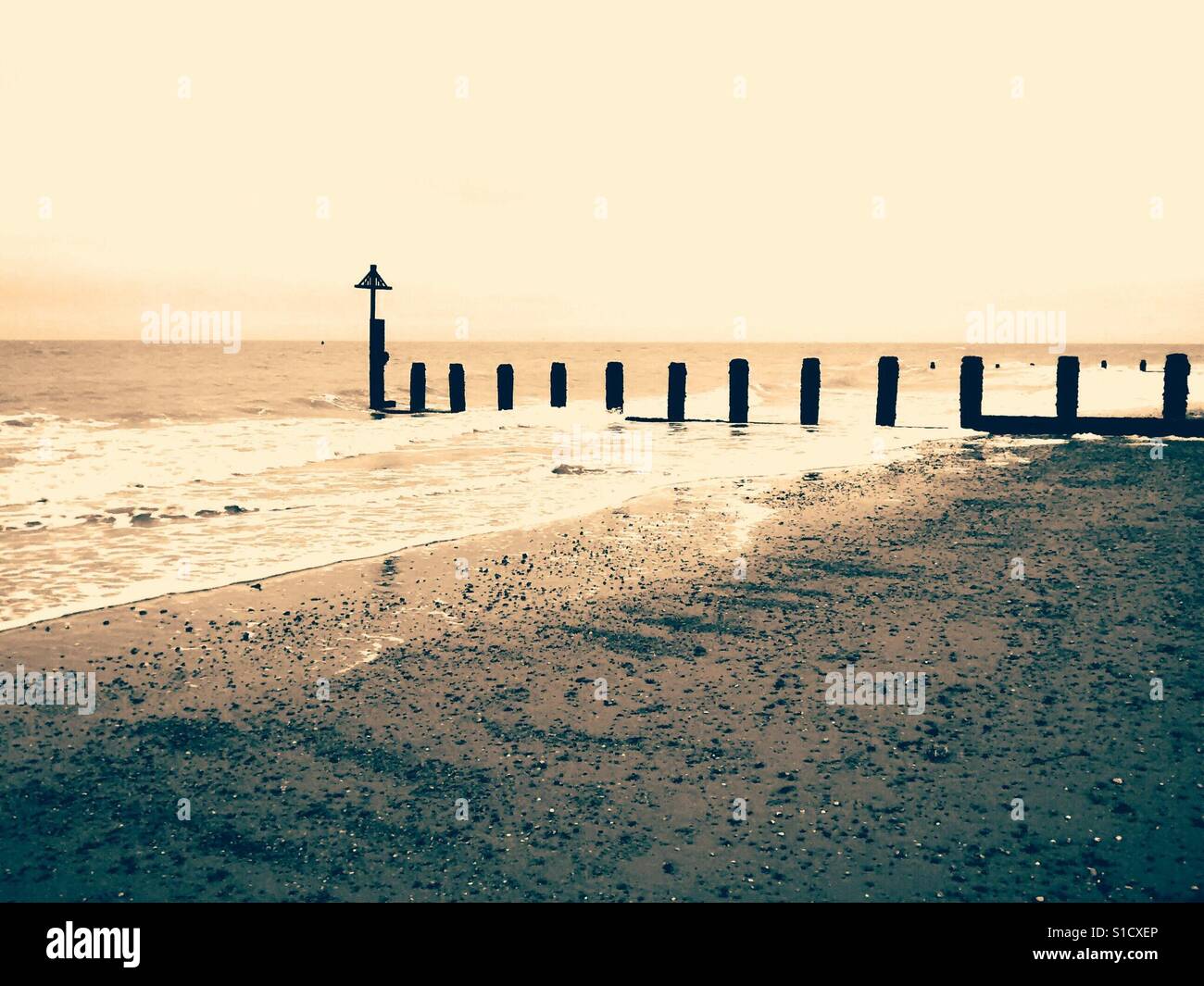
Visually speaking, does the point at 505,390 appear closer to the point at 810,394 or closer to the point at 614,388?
the point at 614,388

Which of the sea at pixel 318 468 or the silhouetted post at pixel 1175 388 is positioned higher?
the silhouetted post at pixel 1175 388

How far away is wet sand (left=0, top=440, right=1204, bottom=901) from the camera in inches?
113

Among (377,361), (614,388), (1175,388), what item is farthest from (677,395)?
(1175,388)

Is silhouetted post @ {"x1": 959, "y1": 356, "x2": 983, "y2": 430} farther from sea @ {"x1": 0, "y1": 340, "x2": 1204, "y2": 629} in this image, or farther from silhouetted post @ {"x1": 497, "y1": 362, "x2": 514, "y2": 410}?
silhouetted post @ {"x1": 497, "y1": 362, "x2": 514, "y2": 410}

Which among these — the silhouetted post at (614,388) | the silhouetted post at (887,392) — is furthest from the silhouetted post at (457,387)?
the silhouetted post at (887,392)

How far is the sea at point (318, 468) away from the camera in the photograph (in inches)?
289

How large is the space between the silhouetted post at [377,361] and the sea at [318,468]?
86 cm

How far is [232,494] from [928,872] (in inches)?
390

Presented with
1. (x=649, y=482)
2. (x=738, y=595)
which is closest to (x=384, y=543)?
(x=738, y=595)

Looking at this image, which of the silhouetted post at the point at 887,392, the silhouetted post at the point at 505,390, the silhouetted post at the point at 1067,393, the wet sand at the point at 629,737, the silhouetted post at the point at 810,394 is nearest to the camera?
the wet sand at the point at 629,737

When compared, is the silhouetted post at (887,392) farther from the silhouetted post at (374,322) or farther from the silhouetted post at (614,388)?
the silhouetted post at (374,322)

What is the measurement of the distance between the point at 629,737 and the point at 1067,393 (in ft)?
44.6

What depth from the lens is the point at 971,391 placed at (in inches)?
657
